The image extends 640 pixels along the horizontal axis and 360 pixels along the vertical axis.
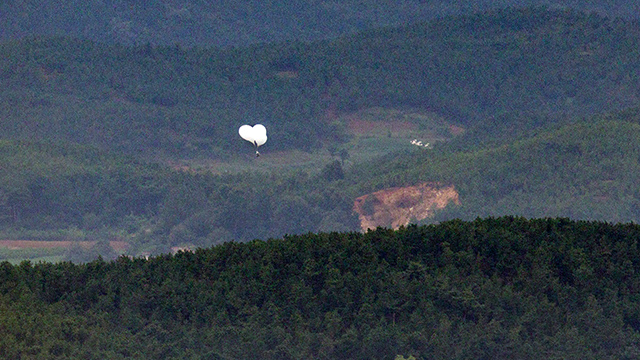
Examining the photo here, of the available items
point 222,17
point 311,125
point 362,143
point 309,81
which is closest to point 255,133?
point 362,143

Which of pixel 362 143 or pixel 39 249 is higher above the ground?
pixel 362 143

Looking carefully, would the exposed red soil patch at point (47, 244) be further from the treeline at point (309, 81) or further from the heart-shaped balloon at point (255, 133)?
the heart-shaped balloon at point (255, 133)

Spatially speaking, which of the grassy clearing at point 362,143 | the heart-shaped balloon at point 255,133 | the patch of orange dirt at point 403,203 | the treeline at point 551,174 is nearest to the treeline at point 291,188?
the treeline at point 551,174

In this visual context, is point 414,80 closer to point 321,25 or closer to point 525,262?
point 321,25

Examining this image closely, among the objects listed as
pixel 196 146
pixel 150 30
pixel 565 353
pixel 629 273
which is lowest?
pixel 565 353

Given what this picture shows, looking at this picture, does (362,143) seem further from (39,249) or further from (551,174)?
(39,249)

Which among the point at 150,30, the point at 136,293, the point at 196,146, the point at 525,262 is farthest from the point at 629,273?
the point at 150,30
